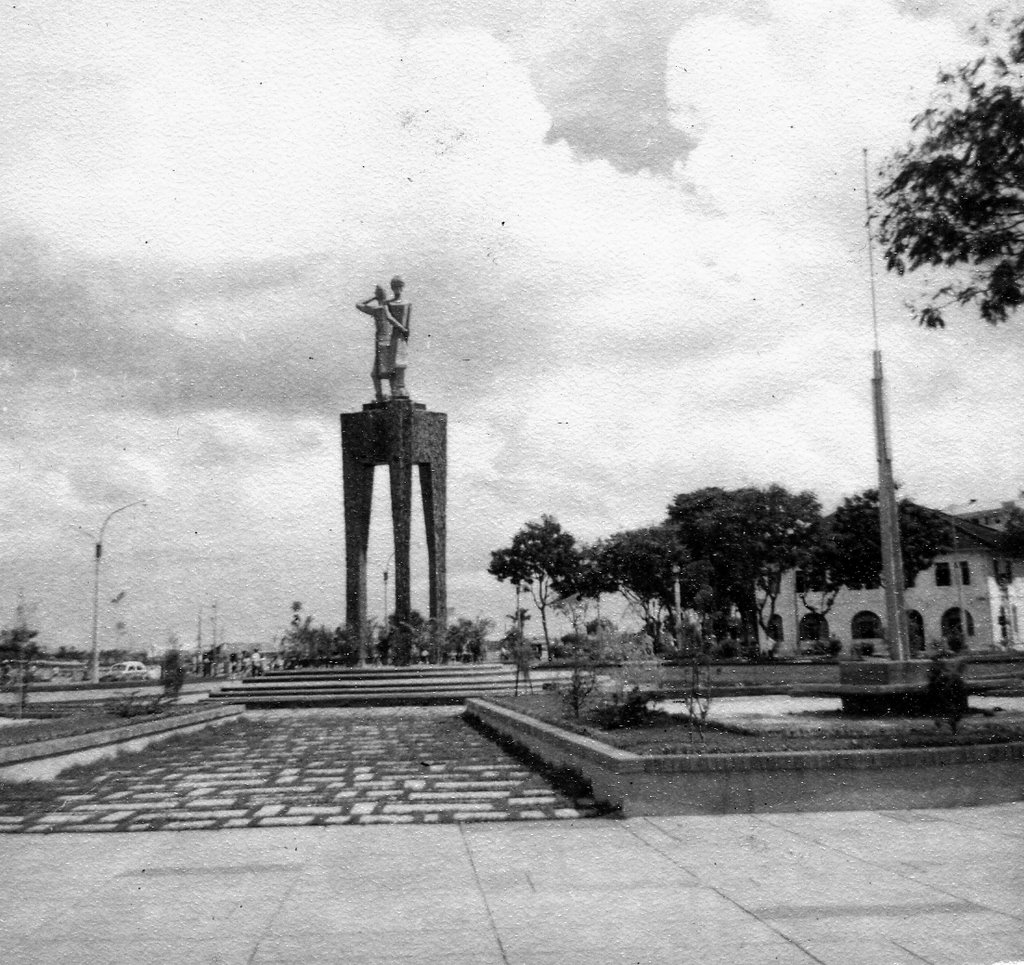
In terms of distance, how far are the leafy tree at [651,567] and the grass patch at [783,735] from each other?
35243 mm

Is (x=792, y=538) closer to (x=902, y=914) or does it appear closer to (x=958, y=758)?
(x=958, y=758)

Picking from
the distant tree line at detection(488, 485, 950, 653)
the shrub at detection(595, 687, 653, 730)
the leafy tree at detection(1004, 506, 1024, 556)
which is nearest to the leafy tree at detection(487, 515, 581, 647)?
the distant tree line at detection(488, 485, 950, 653)

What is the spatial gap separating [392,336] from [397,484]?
455cm

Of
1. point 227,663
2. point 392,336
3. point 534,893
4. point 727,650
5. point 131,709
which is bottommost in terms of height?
point 534,893

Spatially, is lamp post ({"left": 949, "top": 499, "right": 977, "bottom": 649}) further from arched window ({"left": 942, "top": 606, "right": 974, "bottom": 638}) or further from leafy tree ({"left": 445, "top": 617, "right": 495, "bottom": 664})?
leafy tree ({"left": 445, "top": 617, "right": 495, "bottom": 664})

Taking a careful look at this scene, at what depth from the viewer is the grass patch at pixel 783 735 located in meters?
9.20

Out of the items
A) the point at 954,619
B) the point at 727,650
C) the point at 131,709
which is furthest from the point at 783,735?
the point at 954,619

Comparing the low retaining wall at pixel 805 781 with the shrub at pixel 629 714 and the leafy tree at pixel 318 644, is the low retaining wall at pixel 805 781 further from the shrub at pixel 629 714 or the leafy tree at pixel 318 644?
the leafy tree at pixel 318 644

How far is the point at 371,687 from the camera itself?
Answer: 26.1 meters

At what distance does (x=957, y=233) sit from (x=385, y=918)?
7.90m

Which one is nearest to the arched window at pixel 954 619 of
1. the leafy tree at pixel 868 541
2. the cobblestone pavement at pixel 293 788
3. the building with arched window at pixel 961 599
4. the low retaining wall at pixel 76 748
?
the building with arched window at pixel 961 599

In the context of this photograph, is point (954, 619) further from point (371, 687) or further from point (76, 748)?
point (76, 748)

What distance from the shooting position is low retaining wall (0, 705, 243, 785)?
10734 millimetres

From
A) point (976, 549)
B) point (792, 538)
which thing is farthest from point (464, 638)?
point (976, 549)
